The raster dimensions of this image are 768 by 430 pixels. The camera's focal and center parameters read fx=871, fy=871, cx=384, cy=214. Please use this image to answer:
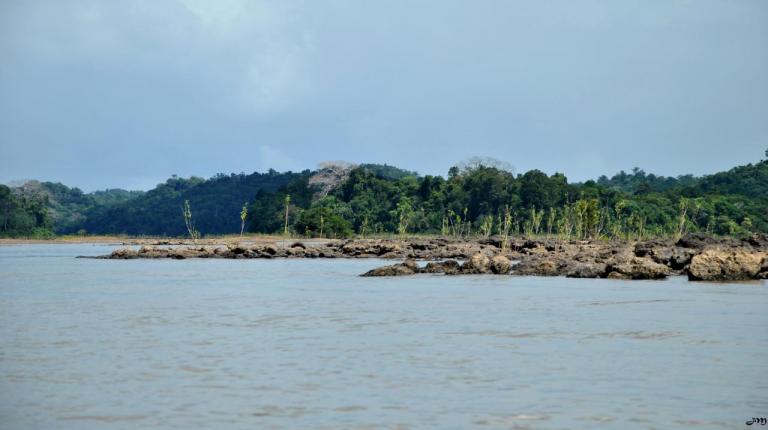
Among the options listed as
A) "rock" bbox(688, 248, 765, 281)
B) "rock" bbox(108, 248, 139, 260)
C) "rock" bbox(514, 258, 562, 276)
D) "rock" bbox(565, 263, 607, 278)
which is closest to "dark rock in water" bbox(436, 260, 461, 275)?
"rock" bbox(514, 258, 562, 276)

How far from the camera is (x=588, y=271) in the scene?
29828 millimetres

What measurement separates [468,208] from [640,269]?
216 ft

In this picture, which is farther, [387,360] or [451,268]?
[451,268]

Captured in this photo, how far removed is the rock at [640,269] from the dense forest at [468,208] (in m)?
34.3

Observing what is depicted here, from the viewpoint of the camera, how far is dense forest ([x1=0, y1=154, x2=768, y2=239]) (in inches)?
3056

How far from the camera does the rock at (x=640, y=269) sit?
92.3 feet

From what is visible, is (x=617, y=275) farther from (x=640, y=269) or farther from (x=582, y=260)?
(x=582, y=260)

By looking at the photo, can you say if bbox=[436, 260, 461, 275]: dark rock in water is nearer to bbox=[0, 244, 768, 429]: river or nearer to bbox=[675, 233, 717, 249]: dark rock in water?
bbox=[0, 244, 768, 429]: river

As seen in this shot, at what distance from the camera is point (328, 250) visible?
53.4 meters

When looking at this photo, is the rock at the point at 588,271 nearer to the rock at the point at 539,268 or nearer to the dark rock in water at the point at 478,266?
the rock at the point at 539,268

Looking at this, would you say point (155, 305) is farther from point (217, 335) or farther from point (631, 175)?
point (631, 175)

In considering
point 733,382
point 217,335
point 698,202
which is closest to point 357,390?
point 733,382

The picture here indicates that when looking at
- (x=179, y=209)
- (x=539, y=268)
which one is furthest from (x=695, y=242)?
(x=179, y=209)

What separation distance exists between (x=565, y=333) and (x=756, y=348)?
3229mm
